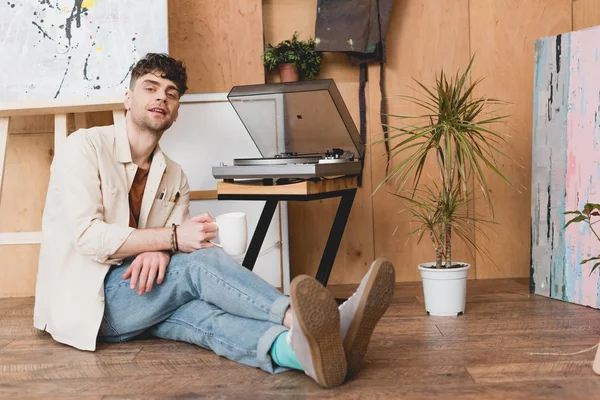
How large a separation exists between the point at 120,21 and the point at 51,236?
3.21 ft

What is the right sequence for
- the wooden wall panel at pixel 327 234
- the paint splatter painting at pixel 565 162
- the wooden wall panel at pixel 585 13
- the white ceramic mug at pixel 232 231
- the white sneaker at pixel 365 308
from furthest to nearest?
the wooden wall panel at pixel 327 234 → the wooden wall panel at pixel 585 13 → the paint splatter painting at pixel 565 162 → the white ceramic mug at pixel 232 231 → the white sneaker at pixel 365 308

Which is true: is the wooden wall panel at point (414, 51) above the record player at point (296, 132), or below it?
above

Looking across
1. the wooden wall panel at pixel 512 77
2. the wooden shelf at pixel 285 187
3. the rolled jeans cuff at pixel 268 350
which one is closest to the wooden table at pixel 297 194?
the wooden shelf at pixel 285 187

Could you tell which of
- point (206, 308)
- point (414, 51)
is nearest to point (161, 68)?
point (206, 308)

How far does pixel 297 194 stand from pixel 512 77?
4.57ft

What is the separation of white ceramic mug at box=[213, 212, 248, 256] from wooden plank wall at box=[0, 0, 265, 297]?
129 cm

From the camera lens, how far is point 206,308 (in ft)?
6.56

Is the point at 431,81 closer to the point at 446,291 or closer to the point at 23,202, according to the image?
the point at 446,291

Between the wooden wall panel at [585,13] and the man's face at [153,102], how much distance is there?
6.07 feet

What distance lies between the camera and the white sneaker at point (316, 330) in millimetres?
1482

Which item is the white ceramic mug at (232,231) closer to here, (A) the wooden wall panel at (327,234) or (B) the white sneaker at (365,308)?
(B) the white sneaker at (365,308)

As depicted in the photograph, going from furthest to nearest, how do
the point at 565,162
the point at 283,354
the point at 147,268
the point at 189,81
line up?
the point at 189,81
the point at 565,162
the point at 147,268
the point at 283,354

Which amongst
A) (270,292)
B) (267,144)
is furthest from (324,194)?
(270,292)

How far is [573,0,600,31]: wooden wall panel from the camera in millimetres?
2969
